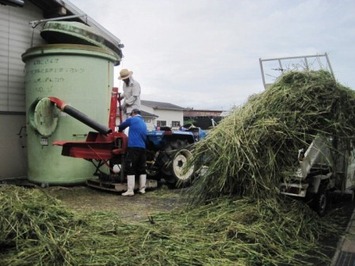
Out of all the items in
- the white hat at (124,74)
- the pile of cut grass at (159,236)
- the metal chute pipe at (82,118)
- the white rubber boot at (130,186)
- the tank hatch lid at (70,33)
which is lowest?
the pile of cut grass at (159,236)

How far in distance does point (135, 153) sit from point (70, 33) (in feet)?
10.4

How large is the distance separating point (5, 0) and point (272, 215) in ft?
17.6

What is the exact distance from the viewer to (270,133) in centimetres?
566

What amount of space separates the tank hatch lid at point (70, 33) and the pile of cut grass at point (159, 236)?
4.93 m

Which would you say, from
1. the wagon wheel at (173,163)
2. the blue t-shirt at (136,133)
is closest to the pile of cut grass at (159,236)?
the blue t-shirt at (136,133)

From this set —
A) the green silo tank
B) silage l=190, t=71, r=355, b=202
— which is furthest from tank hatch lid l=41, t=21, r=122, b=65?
silage l=190, t=71, r=355, b=202

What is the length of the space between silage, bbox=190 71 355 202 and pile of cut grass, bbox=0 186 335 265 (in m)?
0.37

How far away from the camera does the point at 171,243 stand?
4.13m

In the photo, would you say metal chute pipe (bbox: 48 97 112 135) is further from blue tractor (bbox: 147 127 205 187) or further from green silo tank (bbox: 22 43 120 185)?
blue tractor (bbox: 147 127 205 187)

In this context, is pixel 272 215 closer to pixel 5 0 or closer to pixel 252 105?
pixel 252 105

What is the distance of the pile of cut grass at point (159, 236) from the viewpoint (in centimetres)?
373

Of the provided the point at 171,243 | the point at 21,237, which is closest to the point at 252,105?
the point at 171,243

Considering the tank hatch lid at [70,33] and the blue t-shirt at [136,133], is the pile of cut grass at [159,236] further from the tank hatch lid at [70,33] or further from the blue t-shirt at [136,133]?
the tank hatch lid at [70,33]

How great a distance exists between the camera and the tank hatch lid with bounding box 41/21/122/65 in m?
8.75
